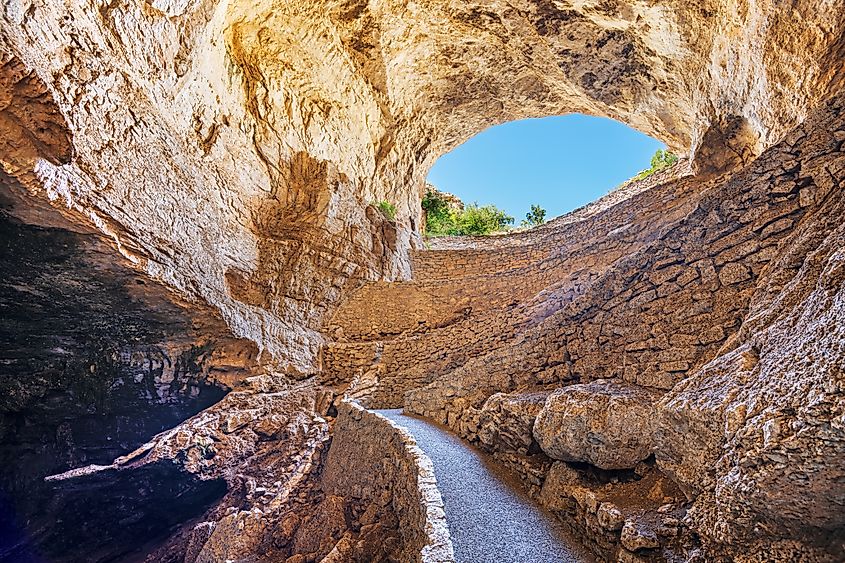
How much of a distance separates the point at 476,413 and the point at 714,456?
3.08 m

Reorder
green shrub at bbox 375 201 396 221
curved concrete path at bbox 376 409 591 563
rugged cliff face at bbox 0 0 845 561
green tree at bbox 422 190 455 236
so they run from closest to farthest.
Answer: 1. rugged cliff face at bbox 0 0 845 561
2. curved concrete path at bbox 376 409 591 563
3. green shrub at bbox 375 201 396 221
4. green tree at bbox 422 190 455 236

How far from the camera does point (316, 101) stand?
11.6 meters

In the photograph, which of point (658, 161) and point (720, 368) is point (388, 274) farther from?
point (658, 161)

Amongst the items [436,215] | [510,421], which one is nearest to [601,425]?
[510,421]

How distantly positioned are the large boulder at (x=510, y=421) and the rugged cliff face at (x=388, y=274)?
3 centimetres

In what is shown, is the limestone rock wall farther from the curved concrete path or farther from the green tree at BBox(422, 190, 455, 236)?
the green tree at BBox(422, 190, 455, 236)

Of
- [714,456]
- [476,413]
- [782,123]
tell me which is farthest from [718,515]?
[782,123]

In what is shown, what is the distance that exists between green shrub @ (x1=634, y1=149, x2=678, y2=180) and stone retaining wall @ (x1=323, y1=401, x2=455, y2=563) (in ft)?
44.0

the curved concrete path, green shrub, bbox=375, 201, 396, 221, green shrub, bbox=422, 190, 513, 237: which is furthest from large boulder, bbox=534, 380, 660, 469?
green shrub, bbox=422, 190, 513, 237

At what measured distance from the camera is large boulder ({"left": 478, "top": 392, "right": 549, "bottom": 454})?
163 inches

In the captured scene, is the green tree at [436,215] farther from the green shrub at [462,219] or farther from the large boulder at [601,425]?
the large boulder at [601,425]

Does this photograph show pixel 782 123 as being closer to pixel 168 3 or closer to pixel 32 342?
→ pixel 168 3

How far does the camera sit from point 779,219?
10.9 ft

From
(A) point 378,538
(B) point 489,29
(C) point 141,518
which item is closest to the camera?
(A) point 378,538
